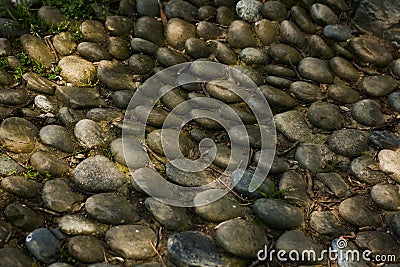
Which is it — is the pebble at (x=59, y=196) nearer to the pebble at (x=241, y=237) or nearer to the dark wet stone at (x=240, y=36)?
the pebble at (x=241, y=237)

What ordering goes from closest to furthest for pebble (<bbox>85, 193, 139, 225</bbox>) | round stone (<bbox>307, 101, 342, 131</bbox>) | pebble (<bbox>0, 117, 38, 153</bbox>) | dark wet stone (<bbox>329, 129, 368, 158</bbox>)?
pebble (<bbox>85, 193, 139, 225</bbox>) → pebble (<bbox>0, 117, 38, 153</bbox>) → dark wet stone (<bbox>329, 129, 368, 158</bbox>) → round stone (<bbox>307, 101, 342, 131</bbox>)

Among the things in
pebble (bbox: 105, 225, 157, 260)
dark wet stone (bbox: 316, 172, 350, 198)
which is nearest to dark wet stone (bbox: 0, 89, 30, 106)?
pebble (bbox: 105, 225, 157, 260)

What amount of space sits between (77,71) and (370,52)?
169cm

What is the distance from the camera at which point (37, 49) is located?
109 inches

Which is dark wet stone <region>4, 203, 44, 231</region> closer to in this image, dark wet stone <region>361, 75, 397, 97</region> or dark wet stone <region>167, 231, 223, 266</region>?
dark wet stone <region>167, 231, 223, 266</region>

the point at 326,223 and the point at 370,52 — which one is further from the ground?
the point at 370,52

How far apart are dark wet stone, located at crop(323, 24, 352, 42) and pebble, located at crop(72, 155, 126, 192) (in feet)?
5.19

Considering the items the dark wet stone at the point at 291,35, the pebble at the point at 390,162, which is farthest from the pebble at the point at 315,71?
the pebble at the point at 390,162

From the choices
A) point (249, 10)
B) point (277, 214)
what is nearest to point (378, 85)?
point (249, 10)

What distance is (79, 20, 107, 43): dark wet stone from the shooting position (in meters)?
2.92

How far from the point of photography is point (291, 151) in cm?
249

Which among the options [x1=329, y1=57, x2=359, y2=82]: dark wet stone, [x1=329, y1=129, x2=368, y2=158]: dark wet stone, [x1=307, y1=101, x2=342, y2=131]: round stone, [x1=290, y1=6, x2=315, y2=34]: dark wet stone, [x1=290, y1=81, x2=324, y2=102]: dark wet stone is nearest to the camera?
[x1=329, y1=129, x2=368, y2=158]: dark wet stone

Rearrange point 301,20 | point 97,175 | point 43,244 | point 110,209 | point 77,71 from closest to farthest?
point 43,244 < point 110,209 < point 97,175 < point 77,71 < point 301,20

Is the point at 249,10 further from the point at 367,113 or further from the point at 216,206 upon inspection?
the point at 216,206
